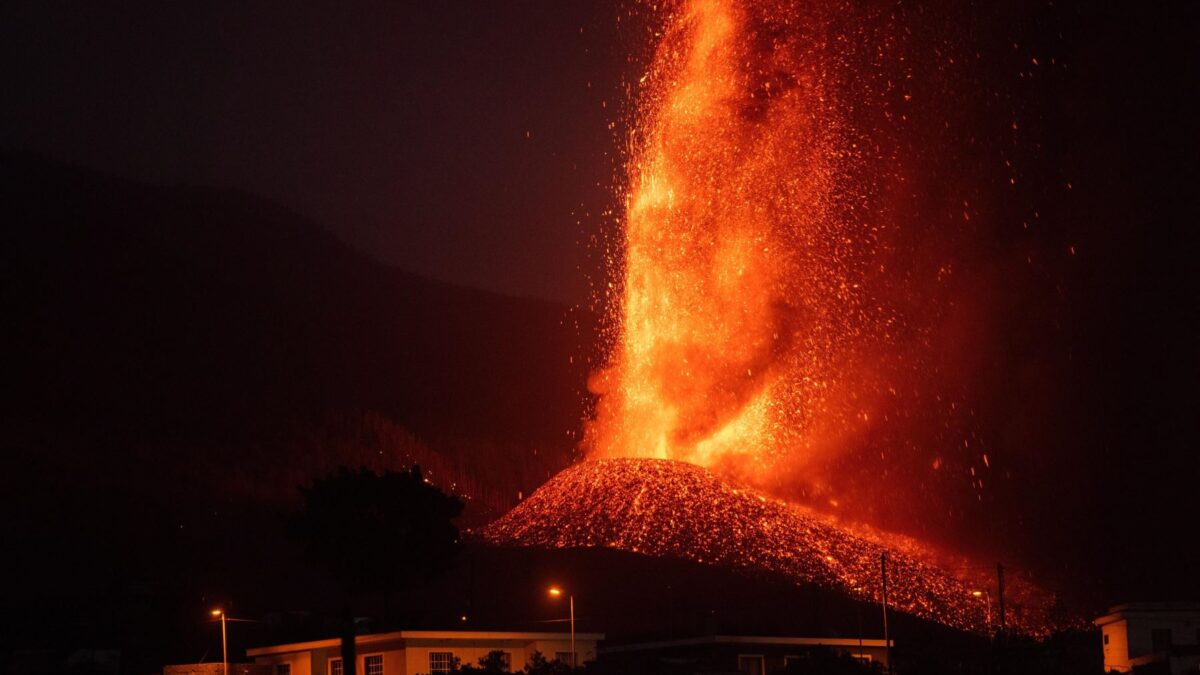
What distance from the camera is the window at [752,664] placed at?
78.9 m

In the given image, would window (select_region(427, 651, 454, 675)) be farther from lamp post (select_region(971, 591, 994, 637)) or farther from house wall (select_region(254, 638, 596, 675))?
lamp post (select_region(971, 591, 994, 637))

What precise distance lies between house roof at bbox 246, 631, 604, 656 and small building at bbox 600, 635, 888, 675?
5.58 meters

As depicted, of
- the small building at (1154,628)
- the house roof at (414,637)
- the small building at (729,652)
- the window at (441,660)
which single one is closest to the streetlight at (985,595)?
the small building at (729,652)

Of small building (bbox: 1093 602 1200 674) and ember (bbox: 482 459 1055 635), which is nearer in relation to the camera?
small building (bbox: 1093 602 1200 674)

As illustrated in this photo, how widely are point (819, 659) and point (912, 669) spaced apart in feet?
12.1

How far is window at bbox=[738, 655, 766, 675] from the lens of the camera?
259ft

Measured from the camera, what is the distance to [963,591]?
5266 inches

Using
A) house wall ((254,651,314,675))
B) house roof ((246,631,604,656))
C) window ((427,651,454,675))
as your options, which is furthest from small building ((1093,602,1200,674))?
house wall ((254,651,314,675))

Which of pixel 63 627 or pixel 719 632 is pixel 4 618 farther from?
pixel 719 632

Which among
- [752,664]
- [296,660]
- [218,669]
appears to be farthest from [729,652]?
[218,669]

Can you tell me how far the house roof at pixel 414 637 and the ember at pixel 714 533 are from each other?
58.4 m

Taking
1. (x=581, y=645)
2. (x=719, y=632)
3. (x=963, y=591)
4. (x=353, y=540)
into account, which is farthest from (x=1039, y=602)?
(x=353, y=540)

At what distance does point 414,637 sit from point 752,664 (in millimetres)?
21876

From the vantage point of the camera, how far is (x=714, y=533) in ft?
436
